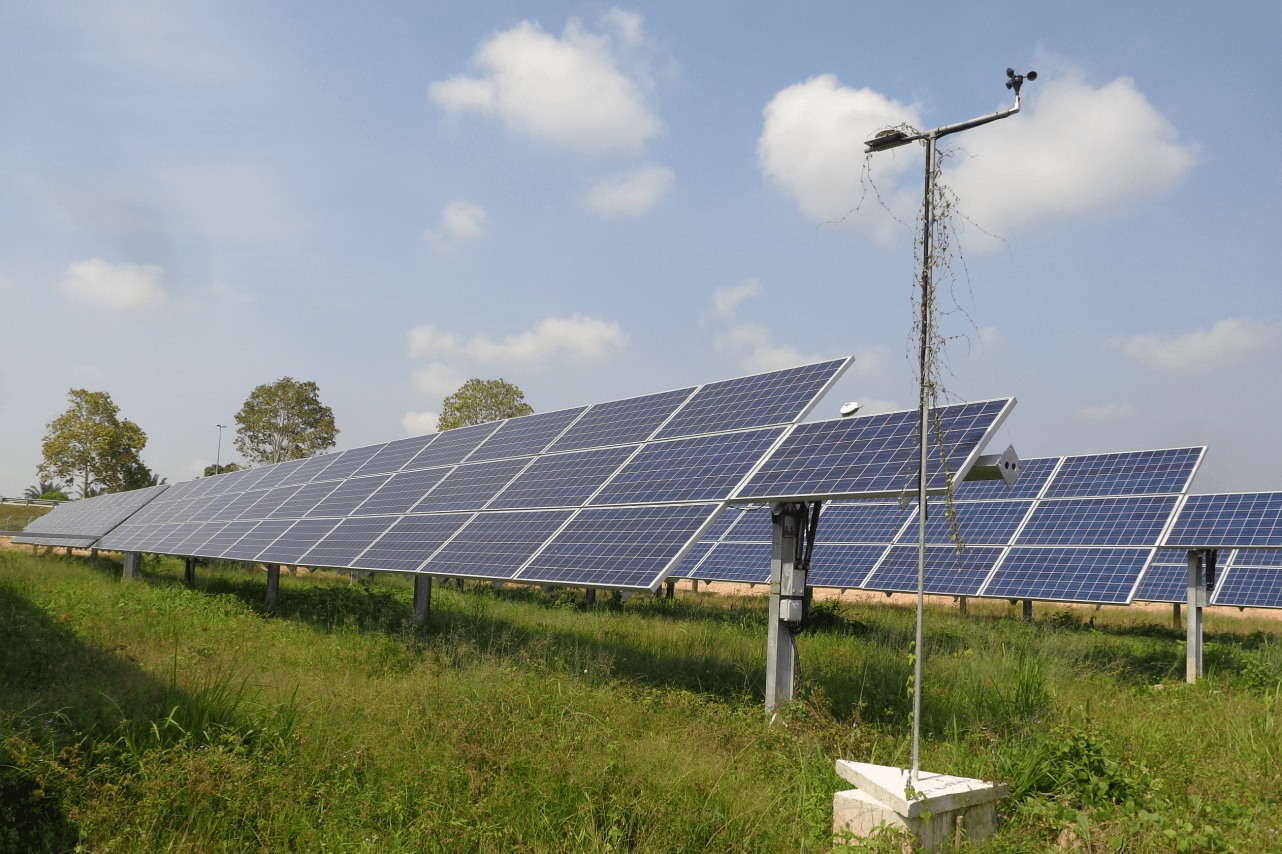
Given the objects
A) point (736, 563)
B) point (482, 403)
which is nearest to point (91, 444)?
point (482, 403)

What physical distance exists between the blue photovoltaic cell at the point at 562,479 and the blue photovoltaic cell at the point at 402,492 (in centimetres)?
348

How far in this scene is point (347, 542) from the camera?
16.7 meters

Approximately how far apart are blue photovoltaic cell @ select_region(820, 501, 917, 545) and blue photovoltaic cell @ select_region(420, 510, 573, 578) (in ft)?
47.0

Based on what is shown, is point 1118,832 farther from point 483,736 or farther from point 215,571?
point 215,571

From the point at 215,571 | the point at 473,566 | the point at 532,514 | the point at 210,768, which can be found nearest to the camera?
the point at 210,768

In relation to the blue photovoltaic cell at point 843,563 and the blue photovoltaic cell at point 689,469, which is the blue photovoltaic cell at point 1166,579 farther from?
the blue photovoltaic cell at point 689,469

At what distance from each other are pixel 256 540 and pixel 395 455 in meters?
4.68

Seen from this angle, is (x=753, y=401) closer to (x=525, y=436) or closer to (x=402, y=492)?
(x=525, y=436)

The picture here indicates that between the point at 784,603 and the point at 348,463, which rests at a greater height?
the point at 348,463

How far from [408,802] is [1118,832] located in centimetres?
581

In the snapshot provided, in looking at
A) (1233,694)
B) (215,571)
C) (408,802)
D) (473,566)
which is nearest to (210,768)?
(408,802)

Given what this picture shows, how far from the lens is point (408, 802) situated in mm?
7113

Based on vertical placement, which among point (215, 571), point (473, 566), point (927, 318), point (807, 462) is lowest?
point (215, 571)

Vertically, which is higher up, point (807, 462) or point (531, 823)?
point (807, 462)
